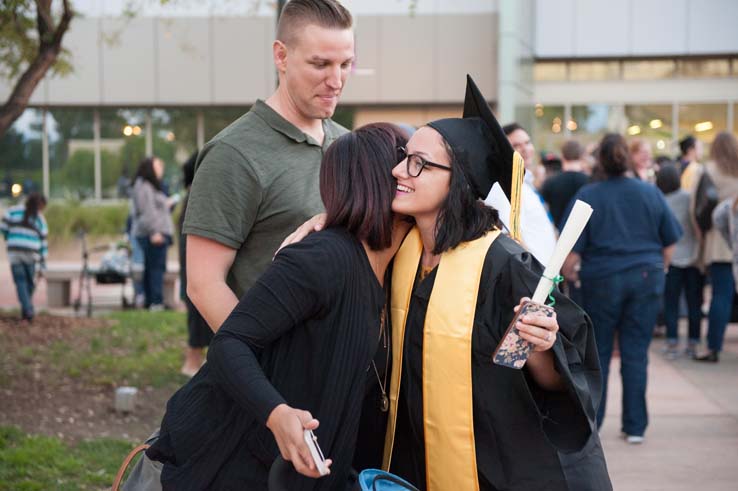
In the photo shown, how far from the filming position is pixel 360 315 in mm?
2701

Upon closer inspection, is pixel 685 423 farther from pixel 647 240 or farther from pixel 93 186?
pixel 93 186

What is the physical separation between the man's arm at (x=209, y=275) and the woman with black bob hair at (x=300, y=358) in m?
0.43

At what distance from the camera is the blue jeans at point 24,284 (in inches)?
453

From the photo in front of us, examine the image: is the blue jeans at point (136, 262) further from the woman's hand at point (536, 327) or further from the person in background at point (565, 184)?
the woman's hand at point (536, 327)

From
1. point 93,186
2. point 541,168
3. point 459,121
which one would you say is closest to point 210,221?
point 459,121

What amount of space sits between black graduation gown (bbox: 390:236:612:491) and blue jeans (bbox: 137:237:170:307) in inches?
409

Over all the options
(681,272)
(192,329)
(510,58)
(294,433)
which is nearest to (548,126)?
(510,58)

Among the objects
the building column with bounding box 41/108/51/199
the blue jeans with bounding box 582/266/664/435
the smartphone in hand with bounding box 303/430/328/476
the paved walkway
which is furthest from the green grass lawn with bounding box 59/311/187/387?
the building column with bounding box 41/108/51/199

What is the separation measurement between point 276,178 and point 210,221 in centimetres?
27

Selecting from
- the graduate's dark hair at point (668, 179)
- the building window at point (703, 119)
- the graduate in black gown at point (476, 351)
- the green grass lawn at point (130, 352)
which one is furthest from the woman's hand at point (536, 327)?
the building window at point (703, 119)

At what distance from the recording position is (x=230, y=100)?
23234 millimetres

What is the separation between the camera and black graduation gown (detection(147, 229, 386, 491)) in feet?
8.46

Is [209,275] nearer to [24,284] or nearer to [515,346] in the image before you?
[515,346]

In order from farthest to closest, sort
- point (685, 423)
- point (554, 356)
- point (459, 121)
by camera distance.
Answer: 1. point (685, 423)
2. point (459, 121)
3. point (554, 356)
